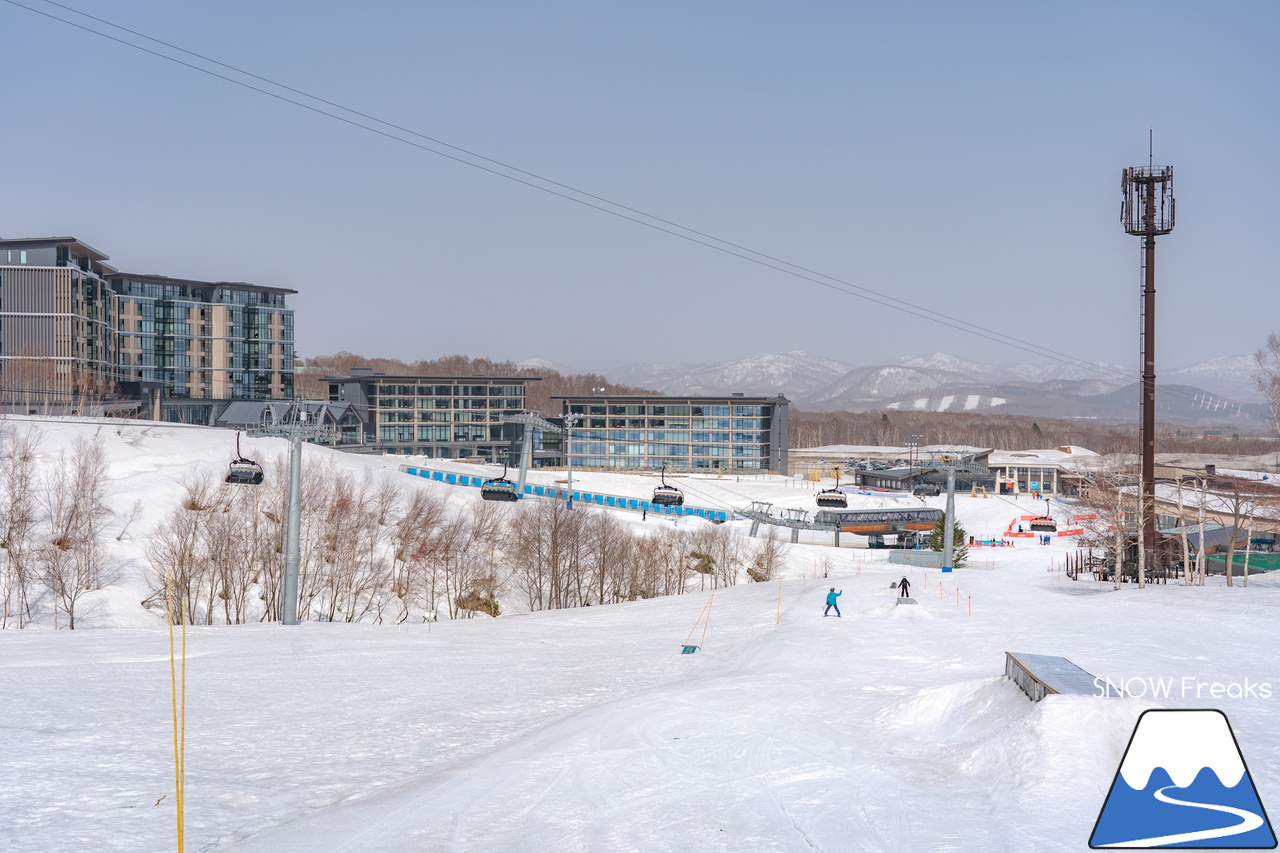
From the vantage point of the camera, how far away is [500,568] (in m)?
52.9

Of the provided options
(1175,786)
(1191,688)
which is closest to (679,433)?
(1191,688)

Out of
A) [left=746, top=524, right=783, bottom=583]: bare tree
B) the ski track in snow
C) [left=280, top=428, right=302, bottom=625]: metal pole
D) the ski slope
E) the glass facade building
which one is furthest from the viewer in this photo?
the glass facade building

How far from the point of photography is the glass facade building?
455 ft

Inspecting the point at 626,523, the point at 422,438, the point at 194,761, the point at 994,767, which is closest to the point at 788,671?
the point at 994,767

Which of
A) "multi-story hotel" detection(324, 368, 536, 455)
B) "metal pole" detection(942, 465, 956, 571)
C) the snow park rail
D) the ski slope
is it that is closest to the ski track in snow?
the ski slope

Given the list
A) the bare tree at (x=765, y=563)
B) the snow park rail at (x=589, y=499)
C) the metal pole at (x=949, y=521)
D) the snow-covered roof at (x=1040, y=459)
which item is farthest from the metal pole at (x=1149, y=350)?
the snow-covered roof at (x=1040, y=459)

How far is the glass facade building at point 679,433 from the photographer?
455 ft

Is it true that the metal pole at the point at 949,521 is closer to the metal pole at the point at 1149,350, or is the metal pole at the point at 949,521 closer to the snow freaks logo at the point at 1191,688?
the metal pole at the point at 1149,350

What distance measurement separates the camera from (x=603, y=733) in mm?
15273

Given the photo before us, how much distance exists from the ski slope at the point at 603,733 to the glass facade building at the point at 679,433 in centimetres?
10902

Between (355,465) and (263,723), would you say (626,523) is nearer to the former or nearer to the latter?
(355,465)

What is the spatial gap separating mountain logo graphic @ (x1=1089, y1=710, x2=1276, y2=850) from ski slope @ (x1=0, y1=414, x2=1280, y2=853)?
5342 millimetres

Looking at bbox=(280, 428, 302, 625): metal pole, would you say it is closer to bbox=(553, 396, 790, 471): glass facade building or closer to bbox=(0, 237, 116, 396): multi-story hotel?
bbox=(0, 237, 116, 396): multi-story hotel

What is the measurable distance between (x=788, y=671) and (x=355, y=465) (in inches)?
1856
